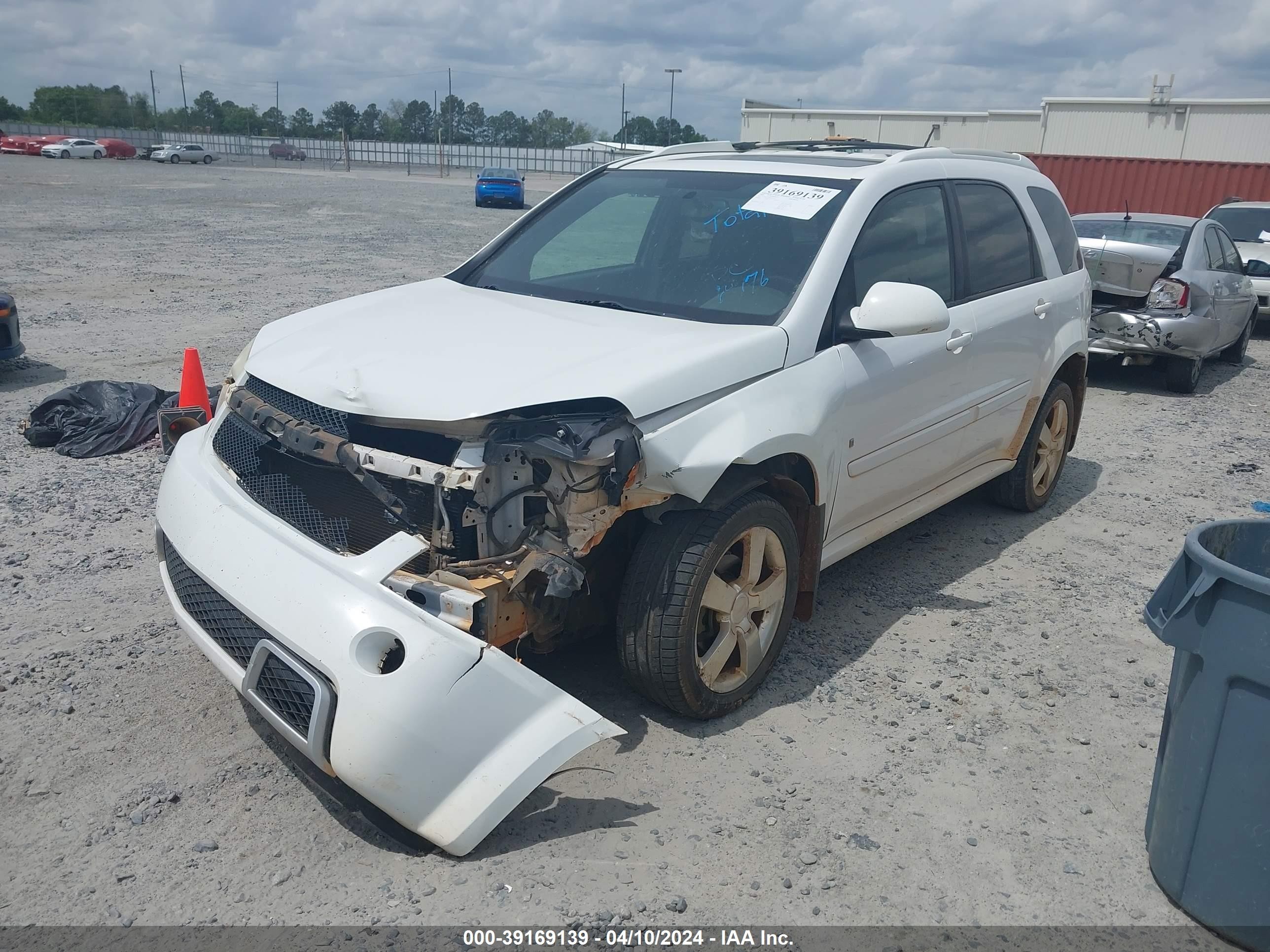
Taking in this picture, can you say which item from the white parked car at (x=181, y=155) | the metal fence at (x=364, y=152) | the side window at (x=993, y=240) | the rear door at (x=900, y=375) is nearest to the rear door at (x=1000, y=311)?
the side window at (x=993, y=240)

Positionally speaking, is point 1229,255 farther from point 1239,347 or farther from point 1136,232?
point 1136,232

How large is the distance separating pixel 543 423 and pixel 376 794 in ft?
3.66

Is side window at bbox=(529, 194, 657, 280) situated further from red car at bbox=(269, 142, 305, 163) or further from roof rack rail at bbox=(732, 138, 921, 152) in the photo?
red car at bbox=(269, 142, 305, 163)

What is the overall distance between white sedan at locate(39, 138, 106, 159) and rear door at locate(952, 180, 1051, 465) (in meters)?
66.6

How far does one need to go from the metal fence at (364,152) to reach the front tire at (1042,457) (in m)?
57.6

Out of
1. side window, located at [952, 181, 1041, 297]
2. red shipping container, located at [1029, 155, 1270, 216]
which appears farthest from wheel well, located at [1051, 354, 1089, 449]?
red shipping container, located at [1029, 155, 1270, 216]

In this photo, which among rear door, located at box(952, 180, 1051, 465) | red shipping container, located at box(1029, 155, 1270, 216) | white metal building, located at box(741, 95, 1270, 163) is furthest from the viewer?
white metal building, located at box(741, 95, 1270, 163)

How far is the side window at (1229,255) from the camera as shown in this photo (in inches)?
408

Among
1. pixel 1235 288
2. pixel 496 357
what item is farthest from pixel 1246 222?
pixel 496 357

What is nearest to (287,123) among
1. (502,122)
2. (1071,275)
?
(502,122)

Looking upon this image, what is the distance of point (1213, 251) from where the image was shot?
10.1 metres

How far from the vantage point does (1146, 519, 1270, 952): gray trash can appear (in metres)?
2.40

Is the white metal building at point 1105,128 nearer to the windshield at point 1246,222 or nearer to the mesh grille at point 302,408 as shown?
the windshield at point 1246,222

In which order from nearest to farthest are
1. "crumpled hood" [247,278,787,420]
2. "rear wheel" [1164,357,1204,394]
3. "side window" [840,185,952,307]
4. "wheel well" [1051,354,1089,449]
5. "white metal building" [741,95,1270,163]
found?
"crumpled hood" [247,278,787,420] → "side window" [840,185,952,307] → "wheel well" [1051,354,1089,449] → "rear wheel" [1164,357,1204,394] → "white metal building" [741,95,1270,163]
